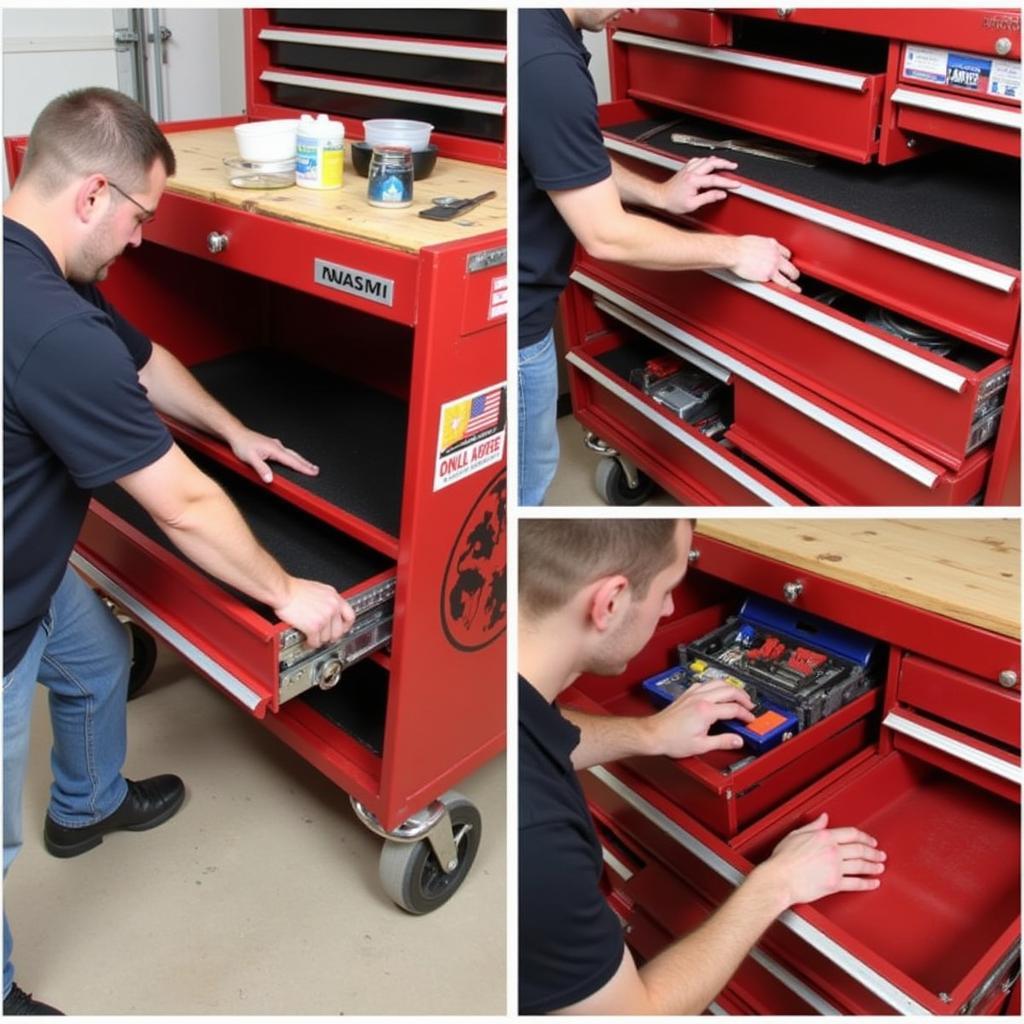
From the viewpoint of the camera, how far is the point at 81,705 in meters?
1.99

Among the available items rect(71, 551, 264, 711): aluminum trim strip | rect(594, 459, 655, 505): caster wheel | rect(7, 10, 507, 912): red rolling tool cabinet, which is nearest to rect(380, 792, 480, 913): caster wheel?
rect(7, 10, 507, 912): red rolling tool cabinet

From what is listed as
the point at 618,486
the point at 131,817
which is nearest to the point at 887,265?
the point at 618,486

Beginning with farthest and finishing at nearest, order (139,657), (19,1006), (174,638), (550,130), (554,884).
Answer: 1. (139,657)
2. (174,638)
3. (19,1006)
4. (550,130)
5. (554,884)

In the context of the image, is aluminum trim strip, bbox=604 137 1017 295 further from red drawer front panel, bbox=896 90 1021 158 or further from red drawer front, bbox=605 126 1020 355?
red drawer front panel, bbox=896 90 1021 158

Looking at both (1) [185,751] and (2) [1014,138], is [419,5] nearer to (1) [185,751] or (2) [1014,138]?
(2) [1014,138]

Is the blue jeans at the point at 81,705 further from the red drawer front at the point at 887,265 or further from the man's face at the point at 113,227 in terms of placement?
the red drawer front at the point at 887,265

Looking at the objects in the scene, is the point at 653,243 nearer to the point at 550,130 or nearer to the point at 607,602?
the point at 550,130

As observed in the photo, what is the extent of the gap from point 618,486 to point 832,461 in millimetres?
1040

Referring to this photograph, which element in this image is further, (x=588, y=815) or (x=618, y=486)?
(x=618, y=486)

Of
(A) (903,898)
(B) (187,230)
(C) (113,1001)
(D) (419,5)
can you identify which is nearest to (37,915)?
(C) (113,1001)

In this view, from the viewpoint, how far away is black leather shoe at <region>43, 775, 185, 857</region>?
207 cm

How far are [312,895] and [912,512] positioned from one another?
1.26m

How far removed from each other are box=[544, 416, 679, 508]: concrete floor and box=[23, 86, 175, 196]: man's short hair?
1433mm

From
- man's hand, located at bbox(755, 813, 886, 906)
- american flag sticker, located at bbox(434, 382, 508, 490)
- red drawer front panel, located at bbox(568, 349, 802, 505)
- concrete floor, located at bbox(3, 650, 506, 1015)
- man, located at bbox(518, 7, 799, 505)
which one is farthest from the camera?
red drawer front panel, located at bbox(568, 349, 802, 505)
